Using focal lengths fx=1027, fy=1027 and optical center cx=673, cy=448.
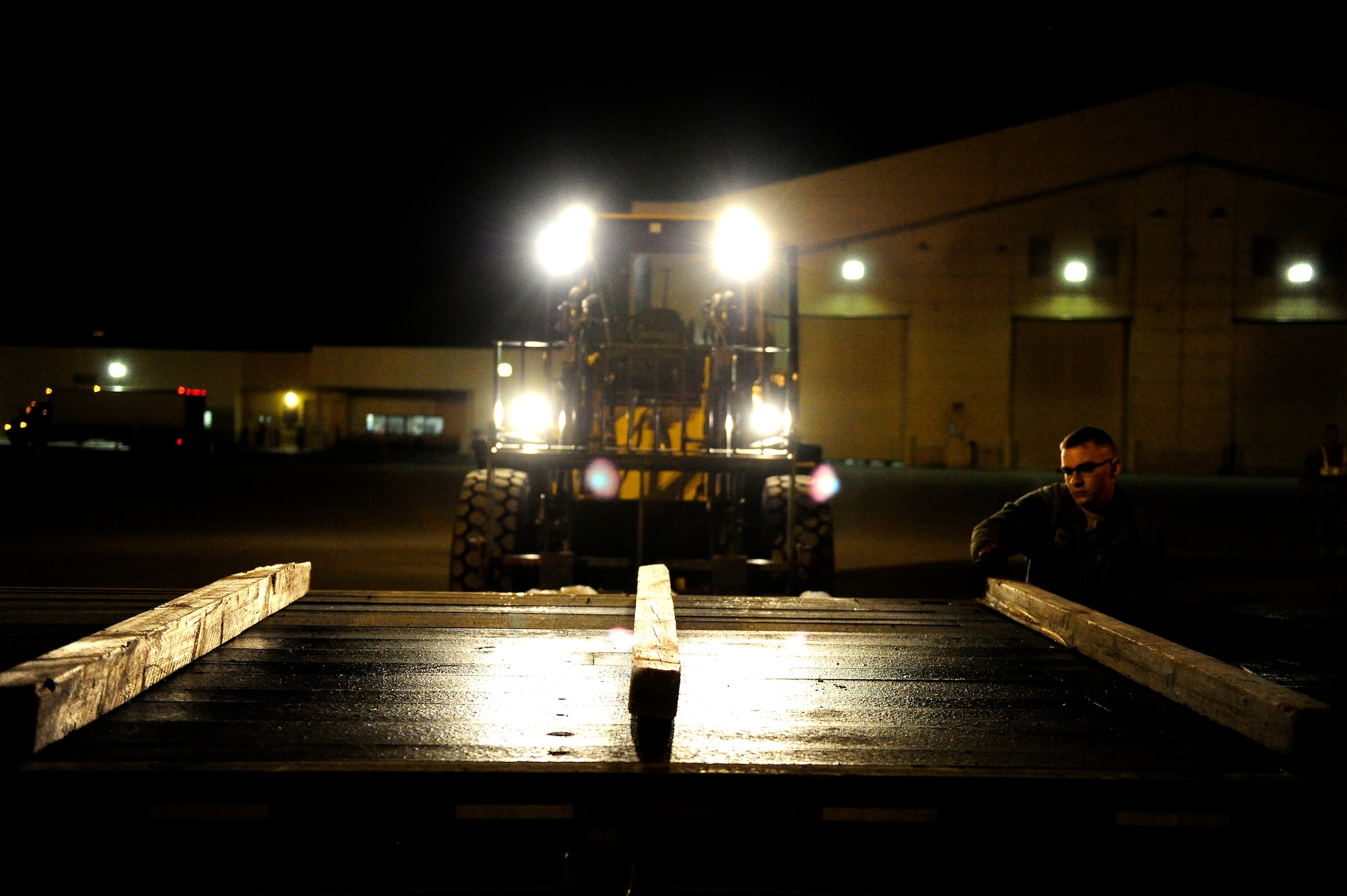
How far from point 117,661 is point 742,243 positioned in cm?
690

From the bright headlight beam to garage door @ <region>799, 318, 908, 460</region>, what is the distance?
30.0 m

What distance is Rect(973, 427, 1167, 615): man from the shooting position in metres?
4.94

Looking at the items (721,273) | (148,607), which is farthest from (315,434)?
(148,607)

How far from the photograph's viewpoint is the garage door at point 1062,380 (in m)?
38.0

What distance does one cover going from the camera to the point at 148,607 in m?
4.68

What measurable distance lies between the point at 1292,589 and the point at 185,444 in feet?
156

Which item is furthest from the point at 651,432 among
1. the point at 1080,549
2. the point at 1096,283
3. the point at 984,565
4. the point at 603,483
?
the point at 1096,283

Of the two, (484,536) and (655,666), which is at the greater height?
(655,666)

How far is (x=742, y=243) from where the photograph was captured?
906 cm

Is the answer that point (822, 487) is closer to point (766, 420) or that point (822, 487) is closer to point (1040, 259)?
point (766, 420)

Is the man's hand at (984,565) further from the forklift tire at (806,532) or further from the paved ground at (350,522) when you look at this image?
the paved ground at (350,522)

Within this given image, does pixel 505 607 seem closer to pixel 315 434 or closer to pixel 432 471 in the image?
pixel 432 471

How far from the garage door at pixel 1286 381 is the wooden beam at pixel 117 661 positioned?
40.2 m

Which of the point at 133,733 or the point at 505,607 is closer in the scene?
the point at 133,733
